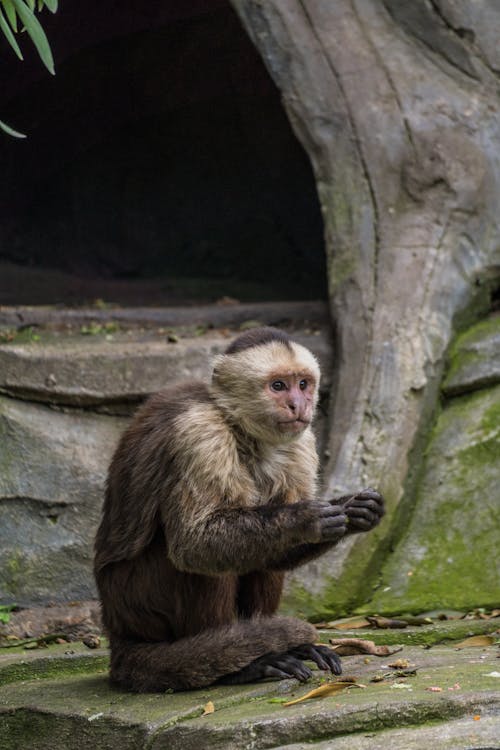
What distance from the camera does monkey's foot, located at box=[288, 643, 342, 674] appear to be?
5074 mm

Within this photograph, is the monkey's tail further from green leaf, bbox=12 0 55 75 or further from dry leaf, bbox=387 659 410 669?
green leaf, bbox=12 0 55 75

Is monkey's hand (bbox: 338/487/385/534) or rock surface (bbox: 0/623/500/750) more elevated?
monkey's hand (bbox: 338/487/385/534)

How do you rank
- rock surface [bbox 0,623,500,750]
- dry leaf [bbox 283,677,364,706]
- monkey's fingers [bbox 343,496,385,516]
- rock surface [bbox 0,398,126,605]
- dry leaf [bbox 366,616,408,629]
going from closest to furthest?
rock surface [bbox 0,623,500,750]
dry leaf [bbox 283,677,364,706]
monkey's fingers [bbox 343,496,385,516]
dry leaf [bbox 366,616,408,629]
rock surface [bbox 0,398,126,605]

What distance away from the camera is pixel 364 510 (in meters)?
4.99

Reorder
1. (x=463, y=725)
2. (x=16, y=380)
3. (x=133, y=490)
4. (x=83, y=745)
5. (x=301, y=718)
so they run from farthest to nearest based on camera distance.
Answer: (x=16, y=380) < (x=133, y=490) < (x=83, y=745) < (x=301, y=718) < (x=463, y=725)

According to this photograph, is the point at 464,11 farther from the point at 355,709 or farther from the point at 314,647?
the point at 355,709

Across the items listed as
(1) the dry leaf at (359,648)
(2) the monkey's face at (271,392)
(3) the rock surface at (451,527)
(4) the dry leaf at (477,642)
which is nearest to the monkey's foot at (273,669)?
(1) the dry leaf at (359,648)

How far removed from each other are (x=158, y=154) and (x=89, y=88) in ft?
3.66

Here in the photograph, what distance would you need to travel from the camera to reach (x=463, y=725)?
407 centimetres

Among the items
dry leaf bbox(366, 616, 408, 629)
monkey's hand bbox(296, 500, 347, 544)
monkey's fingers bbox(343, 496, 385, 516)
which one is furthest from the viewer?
dry leaf bbox(366, 616, 408, 629)

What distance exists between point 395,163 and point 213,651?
4.44 meters

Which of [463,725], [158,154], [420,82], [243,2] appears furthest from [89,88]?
[463,725]

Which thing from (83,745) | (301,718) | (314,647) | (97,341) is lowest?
(97,341)

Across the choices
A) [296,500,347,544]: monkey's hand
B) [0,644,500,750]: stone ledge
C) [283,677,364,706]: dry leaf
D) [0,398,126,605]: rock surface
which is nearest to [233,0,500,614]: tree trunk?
[0,398,126,605]: rock surface
